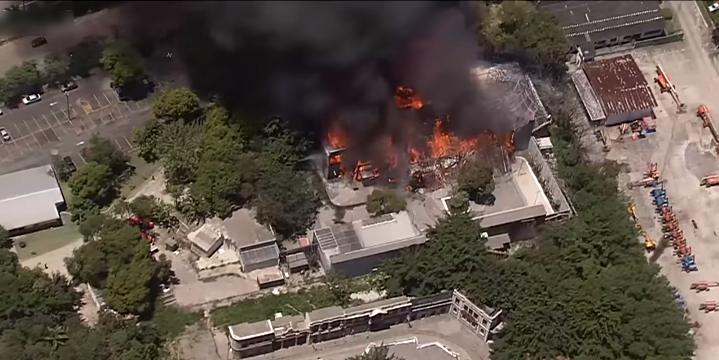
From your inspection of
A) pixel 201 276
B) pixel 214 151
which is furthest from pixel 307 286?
pixel 214 151

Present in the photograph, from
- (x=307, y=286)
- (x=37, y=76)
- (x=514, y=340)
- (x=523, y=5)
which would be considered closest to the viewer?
(x=514, y=340)

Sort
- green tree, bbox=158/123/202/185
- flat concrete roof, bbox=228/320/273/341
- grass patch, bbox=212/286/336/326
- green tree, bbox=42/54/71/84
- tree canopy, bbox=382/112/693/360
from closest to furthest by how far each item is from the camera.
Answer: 1. tree canopy, bbox=382/112/693/360
2. flat concrete roof, bbox=228/320/273/341
3. grass patch, bbox=212/286/336/326
4. green tree, bbox=158/123/202/185
5. green tree, bbox=42/54/71/84

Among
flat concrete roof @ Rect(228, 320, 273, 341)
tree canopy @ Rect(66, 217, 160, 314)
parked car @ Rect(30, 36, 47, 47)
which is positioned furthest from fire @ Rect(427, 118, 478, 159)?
parked car @ Rect(30, 36, 47, 47)

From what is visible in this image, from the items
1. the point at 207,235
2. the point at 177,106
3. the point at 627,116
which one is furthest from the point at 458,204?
the point at 177,106

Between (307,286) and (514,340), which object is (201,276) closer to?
(307,286)

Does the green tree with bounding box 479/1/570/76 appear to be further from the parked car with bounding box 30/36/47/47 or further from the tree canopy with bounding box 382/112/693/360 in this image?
the parked car with bounding box 30/36/47/47

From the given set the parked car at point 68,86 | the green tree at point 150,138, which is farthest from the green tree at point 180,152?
the parked car at point 68,86
